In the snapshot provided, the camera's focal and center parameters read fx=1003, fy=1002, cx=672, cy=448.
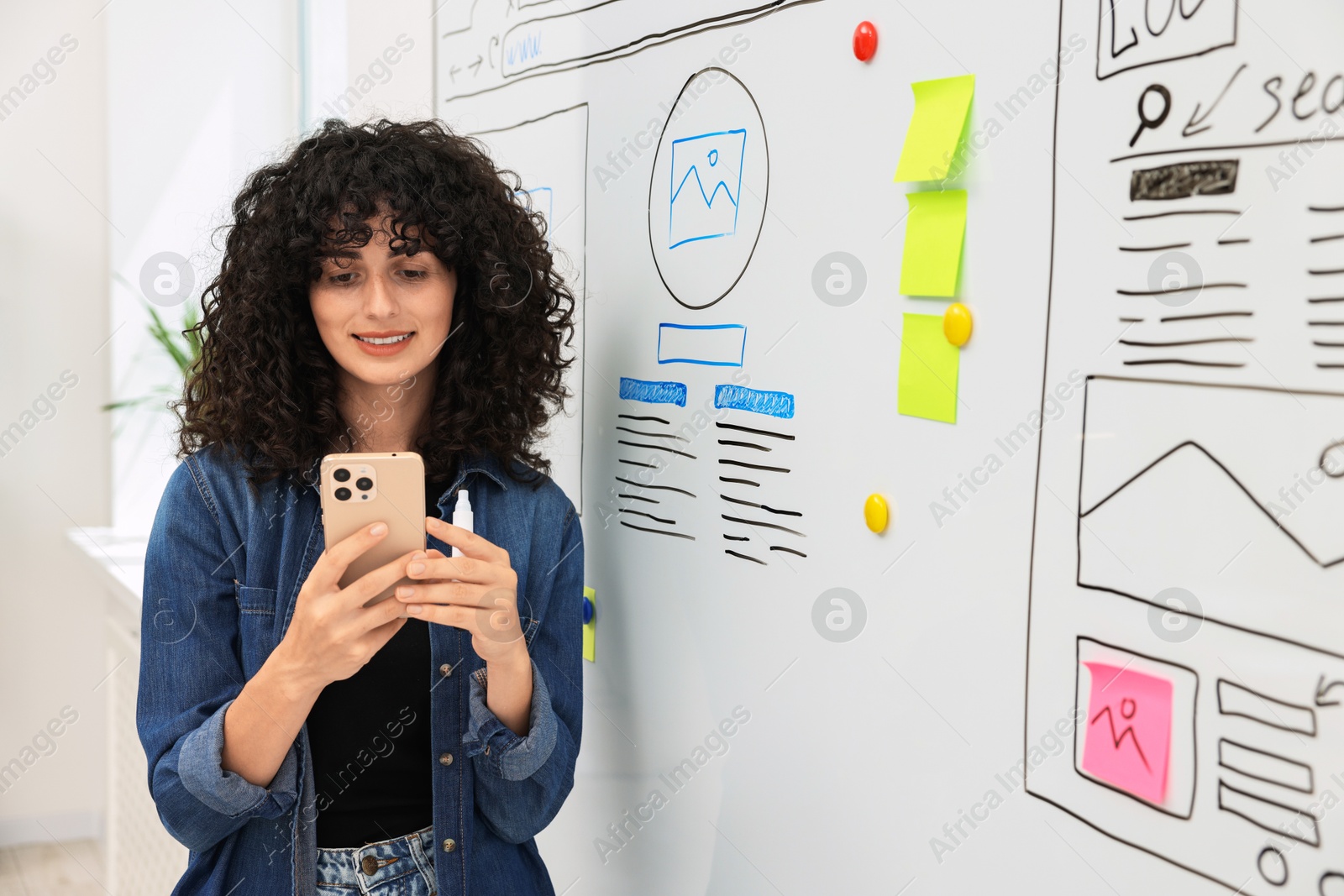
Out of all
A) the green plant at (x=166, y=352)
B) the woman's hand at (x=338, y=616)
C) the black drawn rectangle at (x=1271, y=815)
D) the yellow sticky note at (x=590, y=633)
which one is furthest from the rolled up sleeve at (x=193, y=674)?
the green plant at (x=166, y=352)

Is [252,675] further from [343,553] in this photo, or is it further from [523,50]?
[523,50]

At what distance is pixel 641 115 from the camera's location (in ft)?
3.42

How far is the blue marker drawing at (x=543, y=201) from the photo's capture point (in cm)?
124

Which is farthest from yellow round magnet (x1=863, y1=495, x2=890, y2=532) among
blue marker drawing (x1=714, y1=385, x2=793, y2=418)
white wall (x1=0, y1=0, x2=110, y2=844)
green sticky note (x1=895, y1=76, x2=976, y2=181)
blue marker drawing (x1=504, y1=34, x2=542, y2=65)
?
white wall (x1=0, y1=0, x2=110, y2=844)

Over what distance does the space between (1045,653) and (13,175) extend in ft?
9.85

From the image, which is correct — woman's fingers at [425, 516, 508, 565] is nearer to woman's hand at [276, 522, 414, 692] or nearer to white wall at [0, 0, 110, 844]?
woman's hand at [276, 522, 414, 692]

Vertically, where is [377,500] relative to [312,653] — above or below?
above

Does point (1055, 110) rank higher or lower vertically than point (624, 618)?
higher

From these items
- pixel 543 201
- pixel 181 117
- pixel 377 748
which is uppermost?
pixel 181 117

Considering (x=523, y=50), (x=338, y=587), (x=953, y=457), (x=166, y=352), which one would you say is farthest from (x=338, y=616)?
(x=166, y=352)

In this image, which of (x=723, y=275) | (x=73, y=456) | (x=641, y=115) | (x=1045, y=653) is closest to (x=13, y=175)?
(x=73, y=456)

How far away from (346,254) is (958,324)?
22.8 inches

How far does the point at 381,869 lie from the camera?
3.14 feet

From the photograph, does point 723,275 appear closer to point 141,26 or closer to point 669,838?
point 669,838
